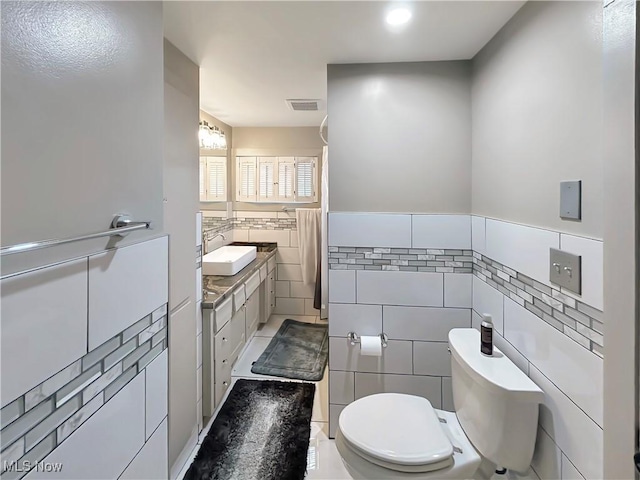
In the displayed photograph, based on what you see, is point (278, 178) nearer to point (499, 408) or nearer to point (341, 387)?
point (341, 387)

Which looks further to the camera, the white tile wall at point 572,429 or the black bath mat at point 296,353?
the black bath mat at point 296,353

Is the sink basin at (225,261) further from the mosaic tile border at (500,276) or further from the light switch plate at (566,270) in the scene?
the light switch plate at (566,270)

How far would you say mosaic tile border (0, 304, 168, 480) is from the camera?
0.55 meters

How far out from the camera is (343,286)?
204 cm

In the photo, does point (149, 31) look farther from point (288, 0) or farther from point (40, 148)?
point (288, 0)

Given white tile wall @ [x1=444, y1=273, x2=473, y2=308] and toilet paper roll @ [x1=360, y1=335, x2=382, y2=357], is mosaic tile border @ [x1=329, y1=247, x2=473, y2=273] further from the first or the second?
toilet paper roll @ [x1=360, y1=335, x2=382, y2=357]

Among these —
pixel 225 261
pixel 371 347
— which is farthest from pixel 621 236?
pixel 225 261

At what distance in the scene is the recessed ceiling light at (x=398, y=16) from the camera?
142 centimetres

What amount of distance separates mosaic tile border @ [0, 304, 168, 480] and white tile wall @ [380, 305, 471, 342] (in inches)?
55.3

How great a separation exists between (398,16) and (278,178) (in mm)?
2532

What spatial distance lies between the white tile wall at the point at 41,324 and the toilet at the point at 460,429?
111 centimetres

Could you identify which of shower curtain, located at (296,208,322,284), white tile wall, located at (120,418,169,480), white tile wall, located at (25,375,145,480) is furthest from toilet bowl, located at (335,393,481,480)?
shower curtain, located at (296,208,322,284)

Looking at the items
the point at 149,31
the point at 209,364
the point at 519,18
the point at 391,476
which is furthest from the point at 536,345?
the point at 209,364

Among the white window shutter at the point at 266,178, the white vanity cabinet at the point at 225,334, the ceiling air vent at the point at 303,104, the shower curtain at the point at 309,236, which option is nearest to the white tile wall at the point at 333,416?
the white vanity cabinet at the point at 225,334
